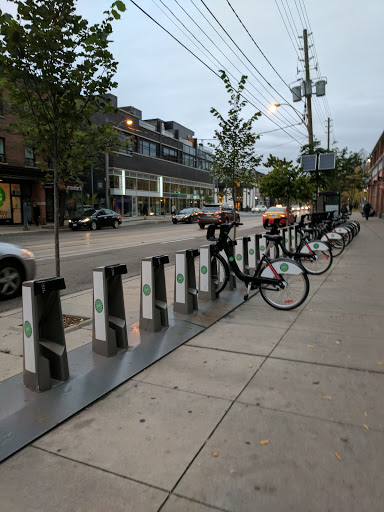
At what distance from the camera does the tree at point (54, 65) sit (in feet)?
14.5

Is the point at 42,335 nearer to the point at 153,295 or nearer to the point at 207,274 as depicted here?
the point at 153,295

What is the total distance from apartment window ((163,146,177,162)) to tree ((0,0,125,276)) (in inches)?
2043

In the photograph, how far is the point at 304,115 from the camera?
24.5 metres

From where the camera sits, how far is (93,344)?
4.01m

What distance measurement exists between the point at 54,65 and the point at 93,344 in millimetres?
3342

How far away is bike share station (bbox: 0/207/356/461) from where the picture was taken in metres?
2.91

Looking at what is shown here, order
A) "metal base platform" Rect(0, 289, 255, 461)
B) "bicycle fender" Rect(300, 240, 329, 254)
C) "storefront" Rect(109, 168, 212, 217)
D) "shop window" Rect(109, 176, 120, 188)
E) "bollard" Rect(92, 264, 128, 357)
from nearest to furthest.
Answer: "metal base platform" Rect(0, 289, 255, 461) < "bollard" Rect(92, 264, 128, 357) < "bicycle fender" Rect(300, 240, 329, 254) < "shop window" Rect(109, 176, 120, 188) < "storefront" Rect(109, 168, 212, 217)

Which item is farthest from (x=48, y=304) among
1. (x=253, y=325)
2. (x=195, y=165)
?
(x=195, y=165)

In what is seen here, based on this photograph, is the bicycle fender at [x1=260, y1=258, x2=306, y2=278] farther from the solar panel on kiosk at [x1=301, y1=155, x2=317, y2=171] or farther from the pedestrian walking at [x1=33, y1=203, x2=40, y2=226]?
the pedestrian walking at [x1=33, y1=203, x2=40, y2=226]

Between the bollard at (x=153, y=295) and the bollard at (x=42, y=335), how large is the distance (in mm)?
1380

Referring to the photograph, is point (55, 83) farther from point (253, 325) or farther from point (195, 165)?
point (195, 165)

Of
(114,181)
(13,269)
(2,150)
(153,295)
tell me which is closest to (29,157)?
(2,150)

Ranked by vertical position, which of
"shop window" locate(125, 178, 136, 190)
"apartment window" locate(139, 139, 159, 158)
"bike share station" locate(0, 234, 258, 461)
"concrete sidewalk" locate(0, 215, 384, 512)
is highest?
"apartment window" locate(139, 139, 159, 158)

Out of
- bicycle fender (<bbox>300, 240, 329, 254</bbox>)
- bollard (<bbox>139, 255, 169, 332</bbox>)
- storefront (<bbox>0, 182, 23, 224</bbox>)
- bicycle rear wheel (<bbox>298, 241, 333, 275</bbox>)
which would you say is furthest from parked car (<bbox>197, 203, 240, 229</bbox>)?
bollard (<bbox>139, 255, 169, 332</bbox>)
